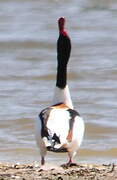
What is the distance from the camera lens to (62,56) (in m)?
9.13

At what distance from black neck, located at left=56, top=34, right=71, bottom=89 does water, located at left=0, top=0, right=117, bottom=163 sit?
3.69 ft

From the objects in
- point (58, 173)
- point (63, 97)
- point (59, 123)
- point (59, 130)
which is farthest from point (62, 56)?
point (58, 173)

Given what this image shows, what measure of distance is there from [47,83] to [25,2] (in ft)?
28.6

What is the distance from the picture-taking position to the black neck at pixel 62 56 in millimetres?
8852

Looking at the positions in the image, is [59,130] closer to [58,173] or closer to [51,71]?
[58,173]

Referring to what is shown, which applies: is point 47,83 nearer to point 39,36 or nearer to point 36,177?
point 39,36

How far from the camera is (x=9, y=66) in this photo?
1467 centimetres

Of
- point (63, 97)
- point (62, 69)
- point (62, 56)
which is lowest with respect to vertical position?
point (63, 97)

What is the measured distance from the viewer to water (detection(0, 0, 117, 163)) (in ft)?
33.9

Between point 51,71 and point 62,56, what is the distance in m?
5.05

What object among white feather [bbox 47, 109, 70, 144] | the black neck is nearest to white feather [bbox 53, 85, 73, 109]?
the black neck

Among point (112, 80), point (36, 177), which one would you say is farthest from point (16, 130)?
point (36, 177)

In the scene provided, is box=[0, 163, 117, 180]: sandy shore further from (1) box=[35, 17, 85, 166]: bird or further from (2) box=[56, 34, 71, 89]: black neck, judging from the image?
(2) box=[56, 34, 71, 89]: black neck

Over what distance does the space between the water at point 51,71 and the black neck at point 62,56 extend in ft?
3.69
